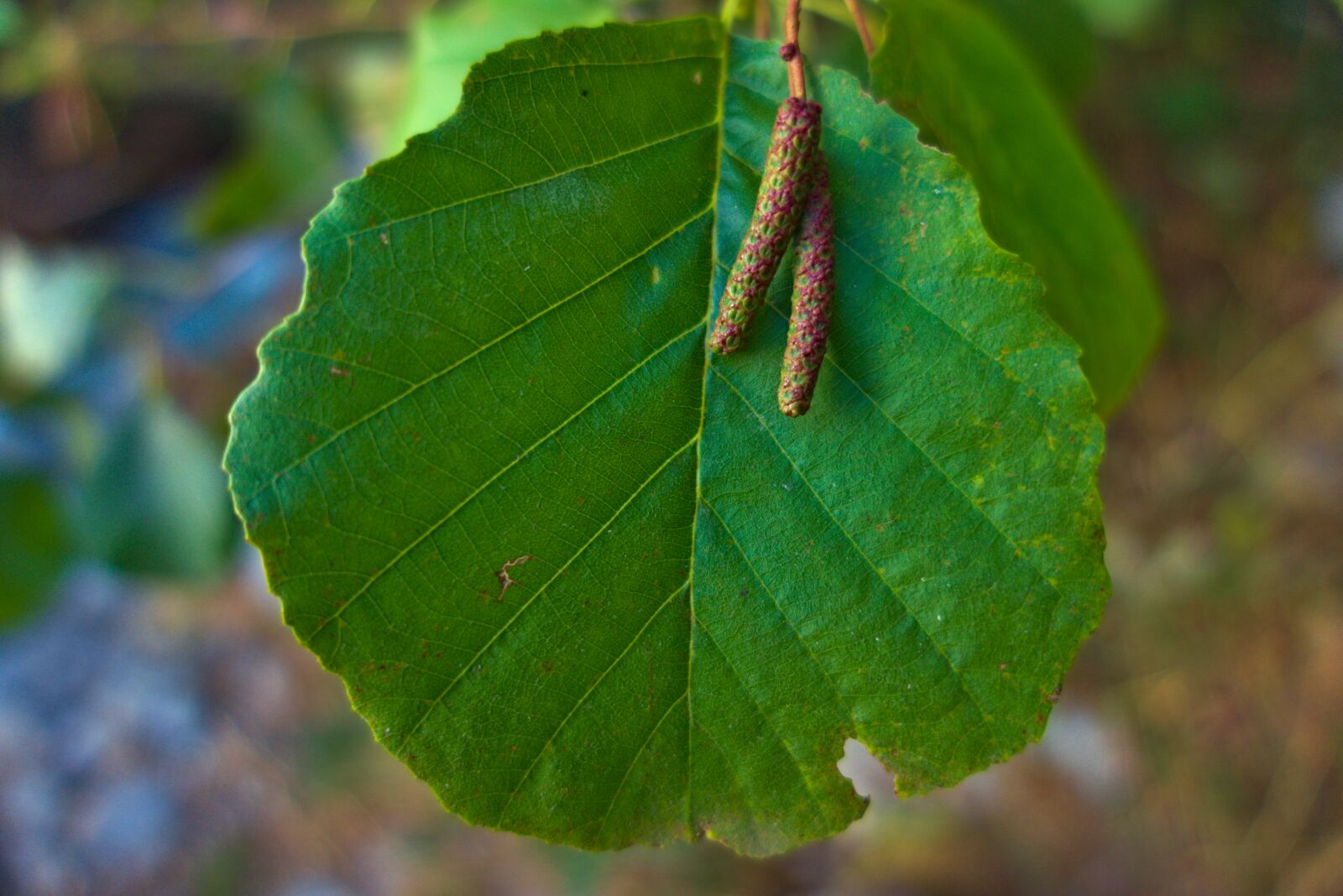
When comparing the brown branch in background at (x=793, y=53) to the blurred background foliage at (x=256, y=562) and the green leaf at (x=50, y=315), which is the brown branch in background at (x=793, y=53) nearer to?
the blurred background foliage at (x=256, y=562)

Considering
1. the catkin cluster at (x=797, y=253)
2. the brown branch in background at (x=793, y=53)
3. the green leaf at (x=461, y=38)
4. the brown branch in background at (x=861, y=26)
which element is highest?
the green leaf at (x=461, y=38)

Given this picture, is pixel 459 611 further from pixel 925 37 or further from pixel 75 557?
pixel 75 557

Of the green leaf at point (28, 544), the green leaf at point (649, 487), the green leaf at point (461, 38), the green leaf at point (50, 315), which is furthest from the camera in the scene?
the green leaf at point (50, 315)

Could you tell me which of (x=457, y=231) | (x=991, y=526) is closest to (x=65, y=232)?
(x=457, y=231)

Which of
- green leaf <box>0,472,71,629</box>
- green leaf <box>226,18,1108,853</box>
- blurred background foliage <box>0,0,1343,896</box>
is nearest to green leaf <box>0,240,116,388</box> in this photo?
blurred background foliage <box>0,0,1343,896</box>

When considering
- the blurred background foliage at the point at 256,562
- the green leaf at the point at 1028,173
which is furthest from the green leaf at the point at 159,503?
the green leaf at the point at 1028,173

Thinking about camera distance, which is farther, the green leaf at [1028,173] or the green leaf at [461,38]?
the green leaf at [461,38]

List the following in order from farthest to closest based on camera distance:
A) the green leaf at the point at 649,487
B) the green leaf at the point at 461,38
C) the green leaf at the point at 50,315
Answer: the green leaf at the point at 50,315
the green leaf at the point at 461,38
the green leaf at the point at 649,487
